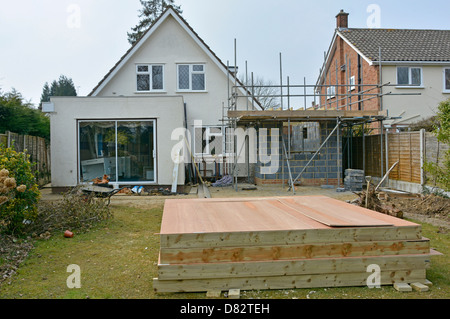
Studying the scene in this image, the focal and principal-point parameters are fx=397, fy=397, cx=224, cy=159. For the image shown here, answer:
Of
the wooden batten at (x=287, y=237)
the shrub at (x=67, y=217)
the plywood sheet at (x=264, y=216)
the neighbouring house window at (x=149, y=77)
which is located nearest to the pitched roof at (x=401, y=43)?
the neighbouring house window at (x=149, y=77)

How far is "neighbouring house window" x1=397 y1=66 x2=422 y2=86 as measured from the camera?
20.5 metres

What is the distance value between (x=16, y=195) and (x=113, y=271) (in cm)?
279

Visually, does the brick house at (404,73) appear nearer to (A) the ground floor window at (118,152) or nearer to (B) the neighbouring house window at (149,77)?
(B) the neighbouring house window at (149,77)

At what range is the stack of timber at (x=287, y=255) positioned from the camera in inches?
177

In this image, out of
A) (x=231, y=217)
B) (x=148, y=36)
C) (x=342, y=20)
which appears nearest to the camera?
(x=231, y=217)

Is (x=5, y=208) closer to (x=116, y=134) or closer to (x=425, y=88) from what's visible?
(x=116, y=134)

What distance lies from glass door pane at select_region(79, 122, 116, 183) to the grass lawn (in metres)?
6.28

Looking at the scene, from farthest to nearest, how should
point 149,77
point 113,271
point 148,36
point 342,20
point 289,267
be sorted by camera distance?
1. point 342,20
2. point 149,77
3. point 148,36
4. point 113,271
5. point 289,267

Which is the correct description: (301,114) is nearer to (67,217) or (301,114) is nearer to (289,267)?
(67,217)

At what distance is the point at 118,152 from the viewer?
1415 cm

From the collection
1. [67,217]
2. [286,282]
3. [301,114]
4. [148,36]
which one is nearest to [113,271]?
[286,282]

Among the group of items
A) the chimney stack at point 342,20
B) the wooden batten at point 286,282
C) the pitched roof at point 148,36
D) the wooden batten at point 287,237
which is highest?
the chimney stack at point 342,20

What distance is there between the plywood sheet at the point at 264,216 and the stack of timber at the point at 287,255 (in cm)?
4

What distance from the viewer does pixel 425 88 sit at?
20.4 m
